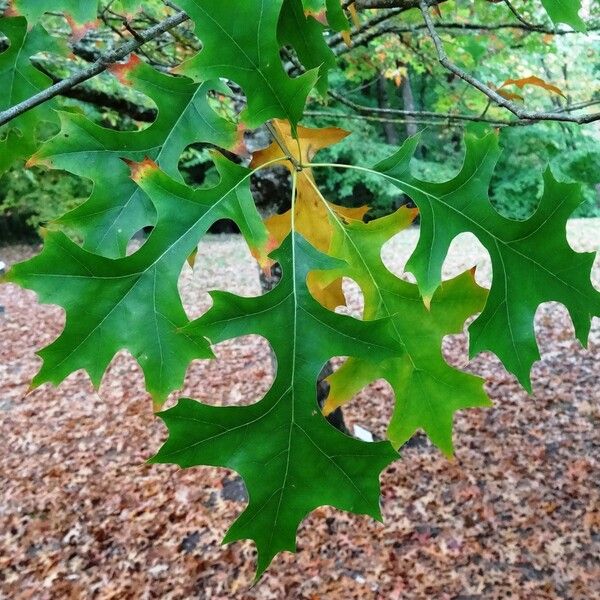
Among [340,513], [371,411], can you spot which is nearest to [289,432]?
[340,513]

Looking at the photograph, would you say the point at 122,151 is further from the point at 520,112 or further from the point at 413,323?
the point at 520,112

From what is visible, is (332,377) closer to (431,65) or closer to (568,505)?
(568,505)

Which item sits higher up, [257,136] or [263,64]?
[263,64]

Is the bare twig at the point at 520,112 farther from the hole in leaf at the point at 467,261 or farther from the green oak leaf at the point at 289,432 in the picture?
the hole in leaf at the point at 467,261

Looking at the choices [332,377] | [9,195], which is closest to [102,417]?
[332,377]

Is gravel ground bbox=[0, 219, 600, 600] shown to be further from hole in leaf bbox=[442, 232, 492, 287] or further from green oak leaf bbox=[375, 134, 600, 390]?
hole in leaf bbox=[442, 232, 492, 287]

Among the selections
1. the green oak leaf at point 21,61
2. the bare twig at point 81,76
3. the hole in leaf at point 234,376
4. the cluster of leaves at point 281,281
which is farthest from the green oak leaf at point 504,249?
the hole in leaf at point 234,376
